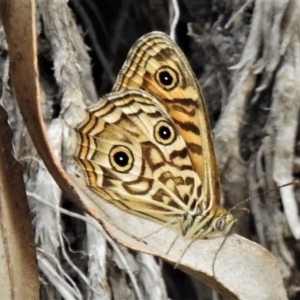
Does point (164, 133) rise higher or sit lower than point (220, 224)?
higher

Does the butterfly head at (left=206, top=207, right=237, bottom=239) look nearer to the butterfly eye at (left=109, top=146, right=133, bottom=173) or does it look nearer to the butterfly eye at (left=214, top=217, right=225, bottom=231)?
the butterfly eye at (left=214, top=217, right=225, bottom=231)

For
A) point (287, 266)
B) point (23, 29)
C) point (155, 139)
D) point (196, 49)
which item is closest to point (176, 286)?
point (287, 266)

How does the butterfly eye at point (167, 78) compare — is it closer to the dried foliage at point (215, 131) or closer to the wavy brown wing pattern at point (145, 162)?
the wavy brown wing pattern at point (145, 162)

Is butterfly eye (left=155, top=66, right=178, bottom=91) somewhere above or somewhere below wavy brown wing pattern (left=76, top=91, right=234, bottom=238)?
above

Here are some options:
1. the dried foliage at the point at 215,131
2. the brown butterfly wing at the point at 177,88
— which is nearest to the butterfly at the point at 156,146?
the brown butterfly wing at the point at 177,88

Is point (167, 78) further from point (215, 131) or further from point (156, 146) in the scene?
point (215, 131)

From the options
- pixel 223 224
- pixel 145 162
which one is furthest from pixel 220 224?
pixel 145 162

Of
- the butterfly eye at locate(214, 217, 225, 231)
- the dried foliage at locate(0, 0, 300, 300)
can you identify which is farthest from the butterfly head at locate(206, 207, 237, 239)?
the dried foliage at locate(0, 0, 300, 300)

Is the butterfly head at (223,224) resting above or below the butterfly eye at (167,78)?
below
